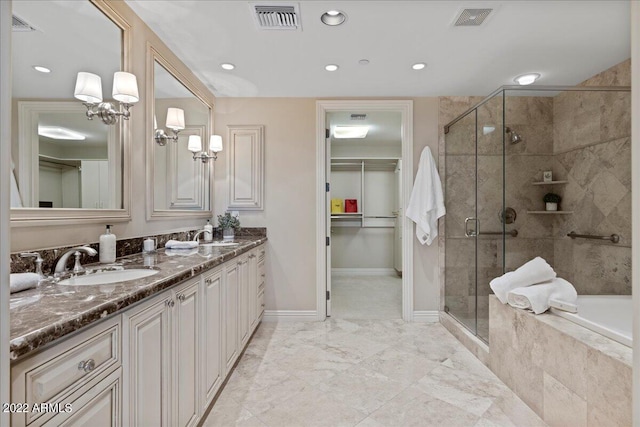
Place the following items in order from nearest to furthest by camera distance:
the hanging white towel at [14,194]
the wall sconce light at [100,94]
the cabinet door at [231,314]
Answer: the hanging white towel at [14,194] → the wall sconce light at [100,94] → the cabinet door at [231,314]

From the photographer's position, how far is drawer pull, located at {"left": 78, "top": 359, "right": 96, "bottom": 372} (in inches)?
32.9

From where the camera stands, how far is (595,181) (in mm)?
2973

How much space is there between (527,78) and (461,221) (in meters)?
1.48

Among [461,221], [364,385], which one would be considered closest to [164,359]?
[364,385]

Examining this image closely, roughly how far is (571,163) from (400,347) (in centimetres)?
255

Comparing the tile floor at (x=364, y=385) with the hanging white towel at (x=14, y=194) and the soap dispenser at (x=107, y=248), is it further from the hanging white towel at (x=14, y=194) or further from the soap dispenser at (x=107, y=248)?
the hanging white towel at (x=14, y=194)

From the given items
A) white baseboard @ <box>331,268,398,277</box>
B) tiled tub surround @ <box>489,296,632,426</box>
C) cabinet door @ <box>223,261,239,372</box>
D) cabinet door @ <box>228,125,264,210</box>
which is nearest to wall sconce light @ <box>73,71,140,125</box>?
cabinet door @ <box>223,261,239,372</box>

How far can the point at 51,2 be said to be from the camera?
141 centimetres

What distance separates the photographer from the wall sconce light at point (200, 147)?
2838 millimetres

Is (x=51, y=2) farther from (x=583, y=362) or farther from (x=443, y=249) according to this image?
(x=443, y=249)

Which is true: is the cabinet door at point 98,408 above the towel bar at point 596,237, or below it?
below

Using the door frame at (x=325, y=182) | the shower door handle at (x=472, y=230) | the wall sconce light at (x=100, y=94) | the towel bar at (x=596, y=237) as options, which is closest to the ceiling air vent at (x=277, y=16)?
the wall sconce light at (x=100, y=94)

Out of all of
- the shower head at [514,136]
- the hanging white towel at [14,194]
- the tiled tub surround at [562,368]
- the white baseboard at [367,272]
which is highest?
the shower head at [514,136]

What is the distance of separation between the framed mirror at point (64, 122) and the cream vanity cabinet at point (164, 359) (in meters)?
0.67
